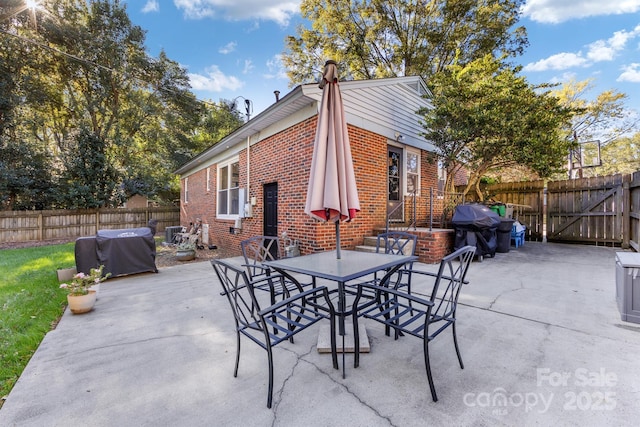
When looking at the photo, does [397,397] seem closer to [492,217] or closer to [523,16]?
[492,217]

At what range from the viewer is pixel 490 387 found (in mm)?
1841

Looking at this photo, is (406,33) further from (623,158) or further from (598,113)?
(623,158)

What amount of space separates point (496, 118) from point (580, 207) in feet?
16.3

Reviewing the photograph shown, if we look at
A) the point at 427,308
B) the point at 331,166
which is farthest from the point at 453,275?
the point at 331,166

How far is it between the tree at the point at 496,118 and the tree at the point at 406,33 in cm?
719

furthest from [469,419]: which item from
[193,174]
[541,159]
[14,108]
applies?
[14,108]

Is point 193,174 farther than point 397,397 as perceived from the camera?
Yes

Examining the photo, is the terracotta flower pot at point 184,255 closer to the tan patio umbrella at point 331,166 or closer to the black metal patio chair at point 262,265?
the black metal patio chair at point 262,265

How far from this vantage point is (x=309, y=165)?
561cm

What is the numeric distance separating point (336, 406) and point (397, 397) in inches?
16.1

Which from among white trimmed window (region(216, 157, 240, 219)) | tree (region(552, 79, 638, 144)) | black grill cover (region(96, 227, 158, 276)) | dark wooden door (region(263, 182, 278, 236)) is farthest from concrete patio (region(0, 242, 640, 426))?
tree (region(552, 79, 638, 144))

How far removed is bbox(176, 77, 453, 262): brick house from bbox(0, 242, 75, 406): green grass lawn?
3928mm

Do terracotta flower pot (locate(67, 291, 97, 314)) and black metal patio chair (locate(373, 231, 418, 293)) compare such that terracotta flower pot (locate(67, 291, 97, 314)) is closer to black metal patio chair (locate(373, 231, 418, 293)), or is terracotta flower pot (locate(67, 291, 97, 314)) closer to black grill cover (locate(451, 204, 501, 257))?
black metal patio chair (locate(373, 231, 418, 293))

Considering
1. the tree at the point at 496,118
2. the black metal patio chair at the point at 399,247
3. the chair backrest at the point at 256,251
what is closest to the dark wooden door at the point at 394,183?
the tree at the point at 496,118
